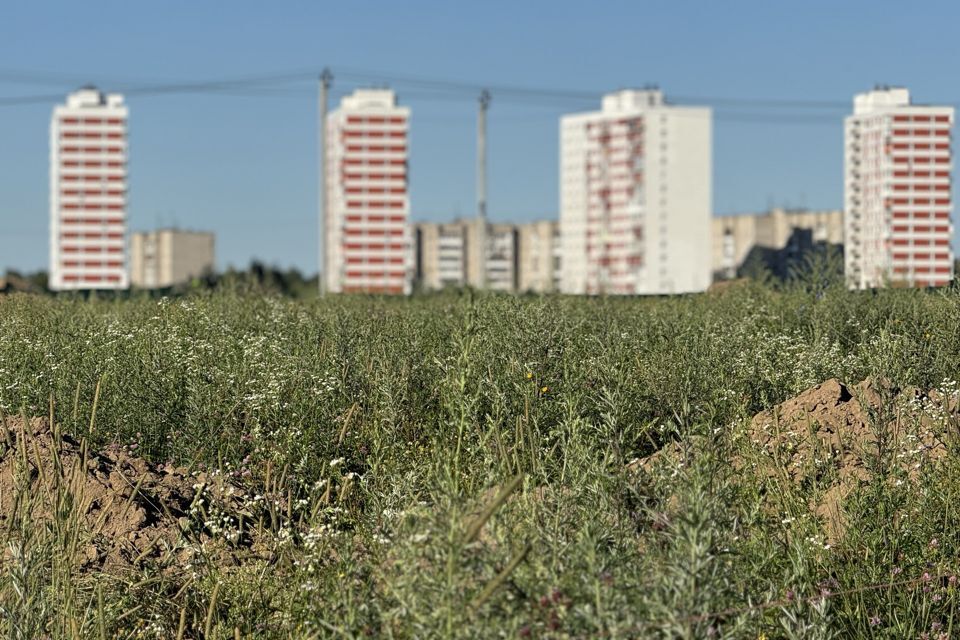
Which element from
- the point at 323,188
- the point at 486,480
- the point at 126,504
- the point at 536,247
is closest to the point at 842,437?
the point at 486,480

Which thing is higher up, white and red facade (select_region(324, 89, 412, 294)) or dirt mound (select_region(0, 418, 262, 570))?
white and red facade (select_region(324, 89, 412, 294))

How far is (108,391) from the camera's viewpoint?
8.23 meters

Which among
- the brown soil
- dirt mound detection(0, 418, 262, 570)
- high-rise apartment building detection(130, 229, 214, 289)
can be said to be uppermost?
high-rise apartment building detection(130, 229, 214, 289)

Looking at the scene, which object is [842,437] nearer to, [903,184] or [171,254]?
[903,184]

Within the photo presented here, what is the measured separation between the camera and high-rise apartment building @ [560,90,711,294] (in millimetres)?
126312

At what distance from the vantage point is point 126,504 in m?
6.25

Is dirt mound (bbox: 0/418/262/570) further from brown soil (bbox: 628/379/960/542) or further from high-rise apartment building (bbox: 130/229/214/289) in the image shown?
high-rise apartment building (bbox: 130/229/214/289)

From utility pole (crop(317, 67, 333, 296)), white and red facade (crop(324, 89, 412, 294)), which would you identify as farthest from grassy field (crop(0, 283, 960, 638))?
white and red facade (crop(324, 89, 412, 294))

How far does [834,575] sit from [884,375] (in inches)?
47.8

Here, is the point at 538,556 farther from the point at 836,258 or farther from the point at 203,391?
the point at 836,258

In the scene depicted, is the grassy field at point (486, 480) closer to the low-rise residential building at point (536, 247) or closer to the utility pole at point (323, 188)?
the utility pole at point (323, 188)

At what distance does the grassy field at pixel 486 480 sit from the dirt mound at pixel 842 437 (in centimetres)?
11

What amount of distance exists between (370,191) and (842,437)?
112901 millimetres

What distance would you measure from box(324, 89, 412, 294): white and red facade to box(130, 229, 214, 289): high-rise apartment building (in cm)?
5045
